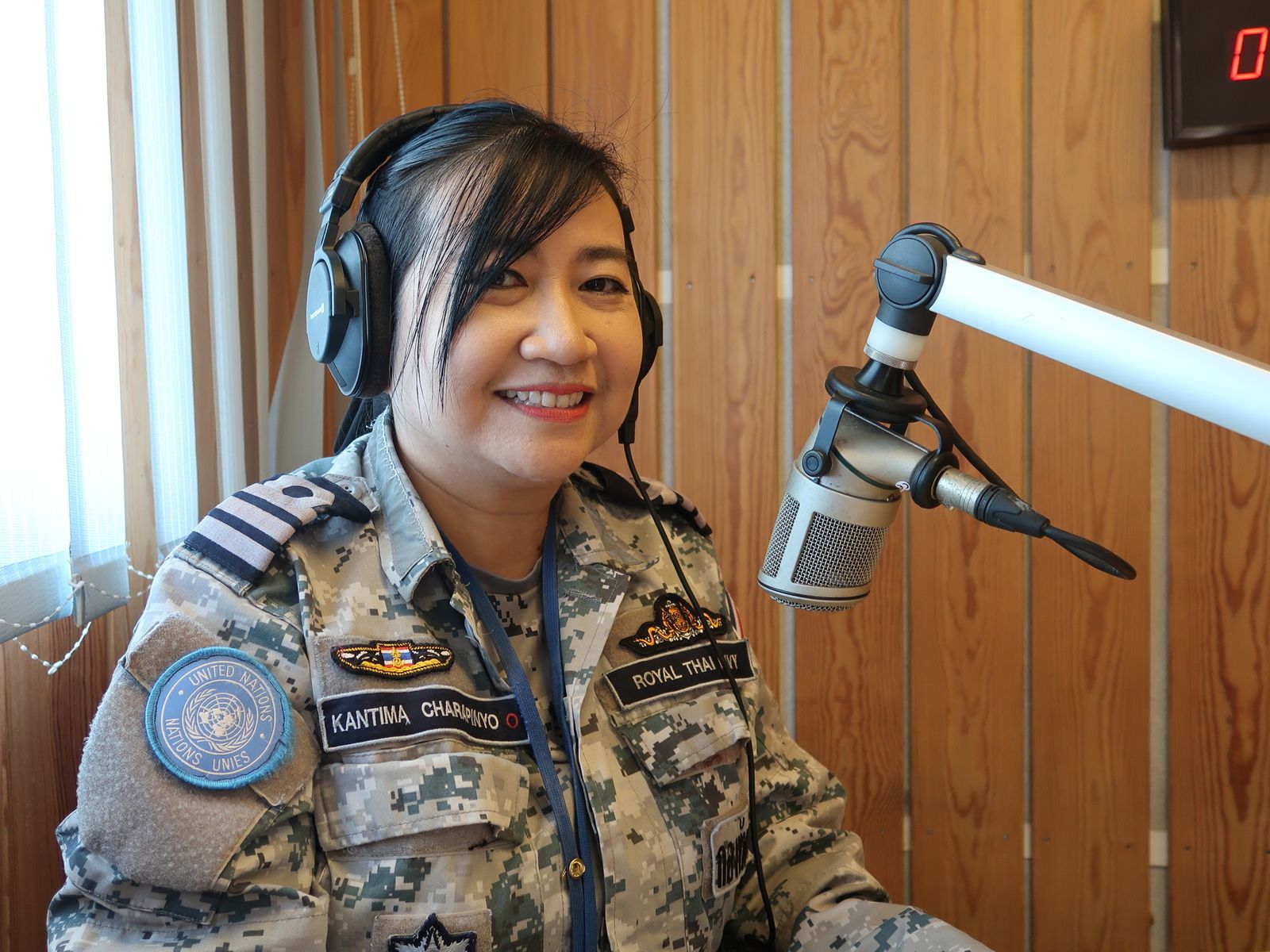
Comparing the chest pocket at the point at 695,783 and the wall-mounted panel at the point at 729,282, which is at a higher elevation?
the wall-mounted panel at the point at 729,282

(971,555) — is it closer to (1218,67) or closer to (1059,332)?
(1218,67)

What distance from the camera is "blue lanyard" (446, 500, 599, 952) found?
0.90 m

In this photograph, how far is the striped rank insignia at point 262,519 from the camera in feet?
2.93

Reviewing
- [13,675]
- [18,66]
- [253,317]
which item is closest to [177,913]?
[13,675]

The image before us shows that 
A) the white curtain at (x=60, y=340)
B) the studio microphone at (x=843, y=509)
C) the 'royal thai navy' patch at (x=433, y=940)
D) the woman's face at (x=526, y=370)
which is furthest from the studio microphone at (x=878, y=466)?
the white curtain at (x=60, y=340)

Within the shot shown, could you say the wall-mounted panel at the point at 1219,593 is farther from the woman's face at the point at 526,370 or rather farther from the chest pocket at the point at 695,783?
the woman's face at the point at 526,370

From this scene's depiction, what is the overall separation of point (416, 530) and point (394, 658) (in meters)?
0.12

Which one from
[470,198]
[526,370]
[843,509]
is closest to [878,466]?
[843,509]

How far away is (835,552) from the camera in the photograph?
779mm

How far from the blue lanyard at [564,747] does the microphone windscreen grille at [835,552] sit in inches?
11.6

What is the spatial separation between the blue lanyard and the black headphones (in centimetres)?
18

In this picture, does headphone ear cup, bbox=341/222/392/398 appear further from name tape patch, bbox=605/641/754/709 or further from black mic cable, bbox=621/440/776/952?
name tape patch, bbox=605/641/754/709

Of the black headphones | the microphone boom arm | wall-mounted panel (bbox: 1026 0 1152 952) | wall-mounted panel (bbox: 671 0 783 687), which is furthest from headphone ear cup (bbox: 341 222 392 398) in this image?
wall-mounted panel (bbox: 1026 0 1152 952)

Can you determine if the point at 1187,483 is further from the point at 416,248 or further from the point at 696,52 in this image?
the point at 416,248
